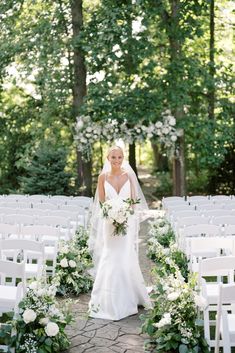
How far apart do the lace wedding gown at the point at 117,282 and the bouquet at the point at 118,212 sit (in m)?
0.17

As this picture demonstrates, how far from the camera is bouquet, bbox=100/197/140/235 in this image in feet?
25.3

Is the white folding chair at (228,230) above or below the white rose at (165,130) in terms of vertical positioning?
below

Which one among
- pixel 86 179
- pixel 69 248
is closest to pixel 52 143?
pixel 86 179

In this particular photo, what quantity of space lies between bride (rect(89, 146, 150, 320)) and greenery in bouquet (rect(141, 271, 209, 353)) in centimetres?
132

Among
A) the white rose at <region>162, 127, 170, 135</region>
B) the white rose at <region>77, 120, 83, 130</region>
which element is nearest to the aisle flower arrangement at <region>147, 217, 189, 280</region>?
the white rose at <region>162, 127, 170, 135</region>

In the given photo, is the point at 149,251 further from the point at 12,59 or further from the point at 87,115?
the point at 12,59

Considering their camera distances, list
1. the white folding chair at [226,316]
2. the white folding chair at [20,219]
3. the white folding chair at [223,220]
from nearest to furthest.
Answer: the white folding chair at [226,316] → the white folding chair at [20,219] → the white folding chair at [223,220]

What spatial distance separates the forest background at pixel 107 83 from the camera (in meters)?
18.4

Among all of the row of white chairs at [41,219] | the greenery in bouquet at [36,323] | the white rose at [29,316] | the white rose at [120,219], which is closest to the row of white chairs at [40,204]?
the row of white chairs at [41,219]

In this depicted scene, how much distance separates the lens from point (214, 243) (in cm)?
750

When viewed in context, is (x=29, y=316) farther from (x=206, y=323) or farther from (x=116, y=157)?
A: (x=116, y=157)

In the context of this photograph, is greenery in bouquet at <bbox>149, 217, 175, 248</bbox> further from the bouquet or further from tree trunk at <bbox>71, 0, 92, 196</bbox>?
tree trunk at <bbox>71, 0, 92, 196</bbox>

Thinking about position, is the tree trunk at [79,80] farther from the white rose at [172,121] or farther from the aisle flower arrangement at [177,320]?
the aisle flower arrangement at [177,320]

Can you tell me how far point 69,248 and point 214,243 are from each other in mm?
2778
